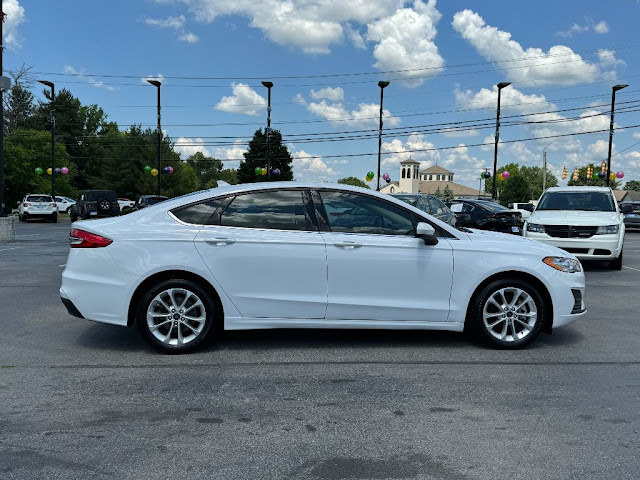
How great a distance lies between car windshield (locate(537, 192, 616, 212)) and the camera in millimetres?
12242

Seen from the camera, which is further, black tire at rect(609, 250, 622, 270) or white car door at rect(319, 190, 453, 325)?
black tire at rect(609, 250, 622, 270)

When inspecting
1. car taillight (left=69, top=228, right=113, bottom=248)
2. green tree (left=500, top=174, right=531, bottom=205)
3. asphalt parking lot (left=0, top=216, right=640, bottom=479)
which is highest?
green tree (left=500, top=174, right=531, bottom=205)

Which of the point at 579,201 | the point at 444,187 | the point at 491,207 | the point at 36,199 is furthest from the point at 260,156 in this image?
the point at 444,187

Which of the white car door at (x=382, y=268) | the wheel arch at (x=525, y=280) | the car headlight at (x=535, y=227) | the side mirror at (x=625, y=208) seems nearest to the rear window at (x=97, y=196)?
the car headlight at (x=535, y=227)

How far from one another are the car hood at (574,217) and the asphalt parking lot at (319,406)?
557cm

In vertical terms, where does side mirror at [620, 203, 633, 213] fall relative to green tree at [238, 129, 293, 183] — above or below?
below

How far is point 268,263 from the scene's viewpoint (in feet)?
16.2

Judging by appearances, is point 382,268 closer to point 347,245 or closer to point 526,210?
point 347,245

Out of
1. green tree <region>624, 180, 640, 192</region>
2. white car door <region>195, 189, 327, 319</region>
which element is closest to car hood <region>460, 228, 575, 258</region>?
white car door <region>195, 189, 327, 319</region>

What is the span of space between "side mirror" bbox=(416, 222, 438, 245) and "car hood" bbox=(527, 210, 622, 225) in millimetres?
7296

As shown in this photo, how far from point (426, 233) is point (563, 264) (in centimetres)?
143

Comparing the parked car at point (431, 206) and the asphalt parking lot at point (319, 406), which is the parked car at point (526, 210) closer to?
the parked car at point (431, 206)

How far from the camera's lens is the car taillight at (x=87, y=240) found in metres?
4.95

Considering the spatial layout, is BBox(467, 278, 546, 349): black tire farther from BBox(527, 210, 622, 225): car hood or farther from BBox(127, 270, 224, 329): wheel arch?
BBox(527, 210, 622, 225): car hood
